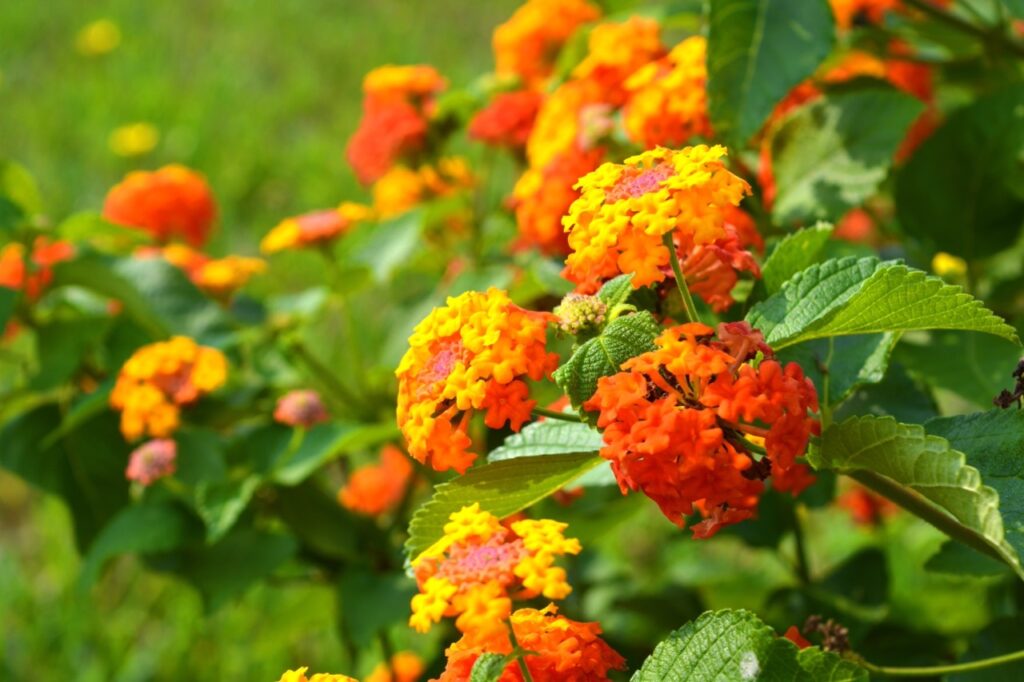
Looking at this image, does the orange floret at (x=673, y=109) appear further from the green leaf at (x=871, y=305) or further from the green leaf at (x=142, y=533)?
the green leaf at (x=142, y=533)

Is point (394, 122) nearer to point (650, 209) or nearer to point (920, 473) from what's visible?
point (650, 209)

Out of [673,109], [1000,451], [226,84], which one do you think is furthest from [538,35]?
[226,84]

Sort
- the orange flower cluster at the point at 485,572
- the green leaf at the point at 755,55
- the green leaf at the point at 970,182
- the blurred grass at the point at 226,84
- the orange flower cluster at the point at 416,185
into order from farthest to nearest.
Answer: the blurred grass at the point at 226,84
the orange flower cluster at the point at 416,185
the green leaf at the point at 970,182
the green leaf at the point at 755,55
the orange flower cluster at the point at 485,572

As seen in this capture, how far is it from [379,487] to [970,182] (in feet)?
3.60

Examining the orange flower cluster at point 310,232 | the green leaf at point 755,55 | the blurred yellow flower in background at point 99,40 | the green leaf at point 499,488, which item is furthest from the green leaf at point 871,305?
the blurred yellow flower in background at point 99,40

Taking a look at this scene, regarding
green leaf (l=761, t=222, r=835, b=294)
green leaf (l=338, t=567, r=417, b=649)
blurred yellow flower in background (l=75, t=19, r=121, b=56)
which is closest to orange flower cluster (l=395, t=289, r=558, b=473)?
green leaf (l=761, t=222, r=835, b=294)

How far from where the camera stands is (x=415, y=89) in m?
2.39

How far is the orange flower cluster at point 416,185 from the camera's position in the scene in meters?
2.47

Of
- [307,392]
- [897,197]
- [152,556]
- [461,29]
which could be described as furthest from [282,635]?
[461,29]

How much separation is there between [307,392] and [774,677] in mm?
1066

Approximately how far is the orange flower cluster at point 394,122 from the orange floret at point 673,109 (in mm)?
703

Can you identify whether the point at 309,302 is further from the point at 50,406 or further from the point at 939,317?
the point at 939,317

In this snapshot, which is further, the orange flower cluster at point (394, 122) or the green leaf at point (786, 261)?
the orange flower cluster at point (394, 122)

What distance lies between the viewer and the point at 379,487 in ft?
7.41
